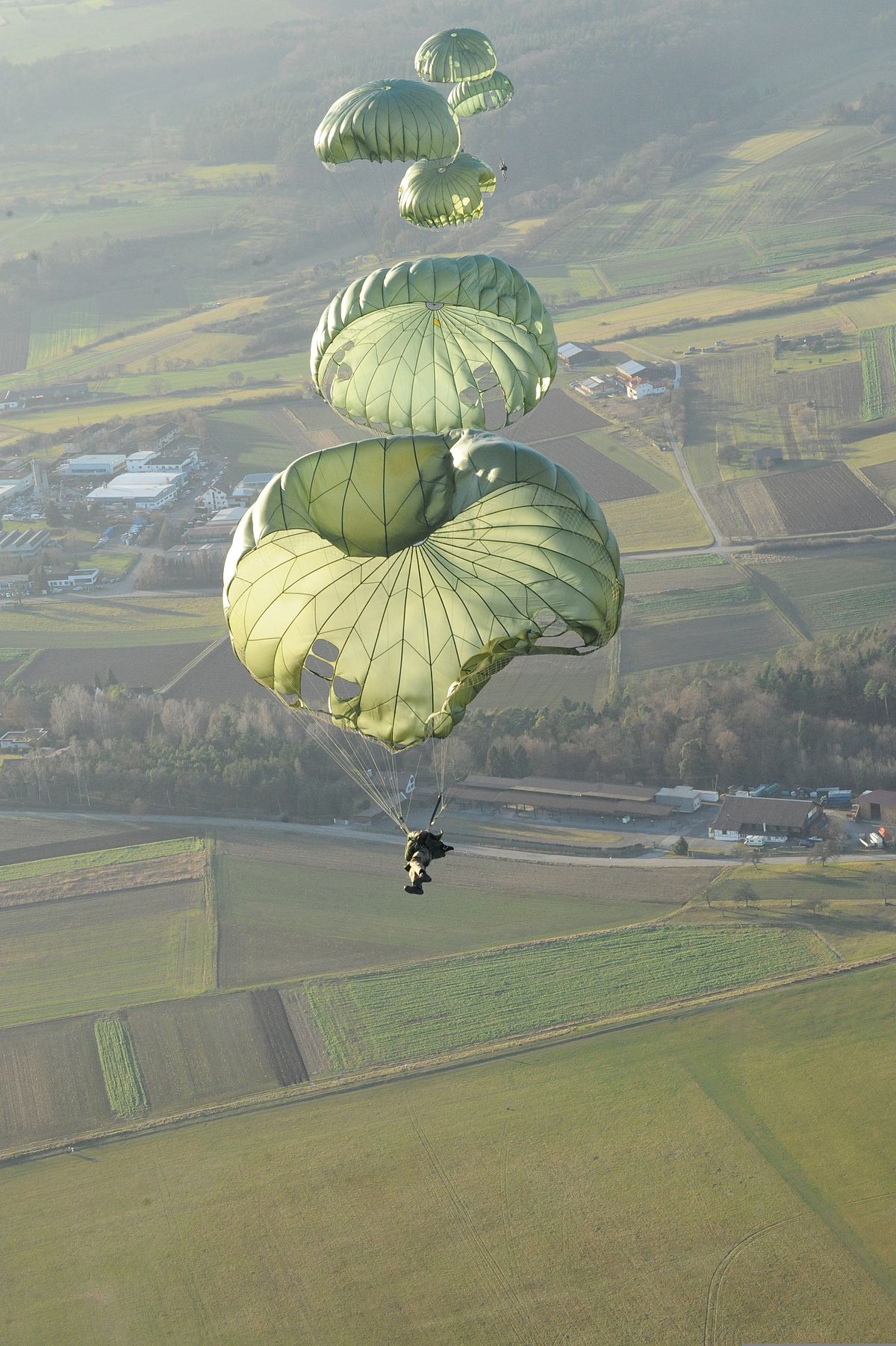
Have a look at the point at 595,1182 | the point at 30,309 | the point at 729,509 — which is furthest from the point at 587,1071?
the point at 30,309

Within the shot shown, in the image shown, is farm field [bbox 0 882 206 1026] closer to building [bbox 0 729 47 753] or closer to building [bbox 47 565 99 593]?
building [bbox 0 729 47 753]

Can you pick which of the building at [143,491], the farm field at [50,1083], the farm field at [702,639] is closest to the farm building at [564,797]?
the farm field at [702,639]

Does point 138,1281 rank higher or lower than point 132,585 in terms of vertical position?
lower

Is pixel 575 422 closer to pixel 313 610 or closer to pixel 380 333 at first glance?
pixel 380 333

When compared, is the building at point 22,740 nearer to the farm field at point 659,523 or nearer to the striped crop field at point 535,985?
the striped crop field at point 535,985

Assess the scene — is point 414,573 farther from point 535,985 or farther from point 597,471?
point 597,471
